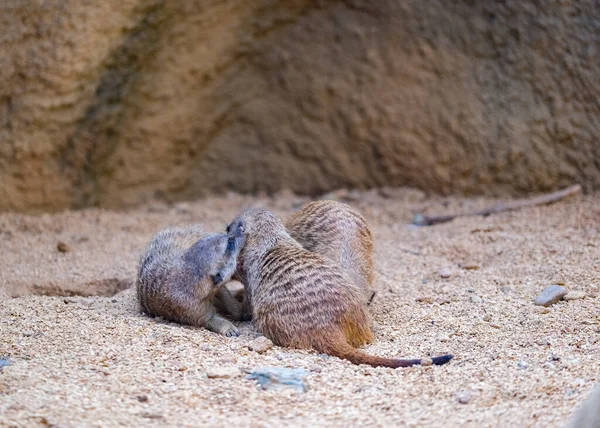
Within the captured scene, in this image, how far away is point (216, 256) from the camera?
135 inches

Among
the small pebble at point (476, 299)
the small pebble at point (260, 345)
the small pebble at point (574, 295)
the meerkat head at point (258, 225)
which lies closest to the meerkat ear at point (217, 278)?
the meerkat head at point (258, 225)

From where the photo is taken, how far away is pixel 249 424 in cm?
235

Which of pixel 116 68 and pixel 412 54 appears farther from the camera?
pixel 412 54

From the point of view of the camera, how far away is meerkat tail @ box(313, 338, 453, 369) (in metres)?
2.82

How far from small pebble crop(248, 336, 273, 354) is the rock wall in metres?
2.50

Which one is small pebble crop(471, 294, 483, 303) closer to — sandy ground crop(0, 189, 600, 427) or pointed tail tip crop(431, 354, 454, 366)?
sandy ground crop(0, 189, 600, 427)

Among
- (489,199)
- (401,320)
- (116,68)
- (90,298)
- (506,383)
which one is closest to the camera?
(506,383)

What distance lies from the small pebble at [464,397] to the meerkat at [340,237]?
987mm

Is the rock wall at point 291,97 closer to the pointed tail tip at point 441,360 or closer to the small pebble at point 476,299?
the small pebble at point 476,299

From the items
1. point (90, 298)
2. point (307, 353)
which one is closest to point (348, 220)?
point (307, 353)

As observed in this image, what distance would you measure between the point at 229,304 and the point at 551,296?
1.42 m

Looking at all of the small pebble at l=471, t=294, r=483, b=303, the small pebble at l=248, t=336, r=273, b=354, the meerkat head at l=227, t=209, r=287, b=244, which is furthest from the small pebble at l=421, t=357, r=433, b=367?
the meerkat head at l=227, t=209, r=287, b=244

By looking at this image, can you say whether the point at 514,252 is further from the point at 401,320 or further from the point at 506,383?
the point at 506,383

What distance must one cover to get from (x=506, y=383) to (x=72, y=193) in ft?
11.4
